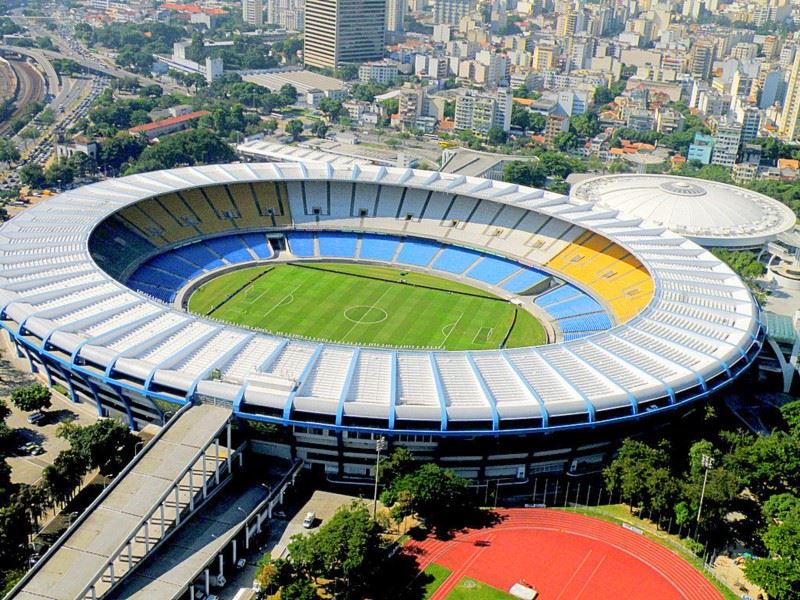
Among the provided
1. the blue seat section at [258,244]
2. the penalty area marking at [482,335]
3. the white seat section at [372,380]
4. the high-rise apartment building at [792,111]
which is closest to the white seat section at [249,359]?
the white seat section at [372,380]

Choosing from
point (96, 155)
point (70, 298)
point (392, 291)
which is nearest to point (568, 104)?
point (96, 155)

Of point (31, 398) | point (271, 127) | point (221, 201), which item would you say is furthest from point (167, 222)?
point (271, 127)

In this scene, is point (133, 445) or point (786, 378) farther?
point (786, 378)

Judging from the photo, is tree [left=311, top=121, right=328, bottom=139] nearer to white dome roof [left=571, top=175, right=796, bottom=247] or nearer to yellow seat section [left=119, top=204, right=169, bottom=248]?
white dome roof [left=571, top=175, right=796, bottom=247]

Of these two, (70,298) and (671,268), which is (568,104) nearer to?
(671,268)

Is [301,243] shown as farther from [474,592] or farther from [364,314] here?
[474,592]

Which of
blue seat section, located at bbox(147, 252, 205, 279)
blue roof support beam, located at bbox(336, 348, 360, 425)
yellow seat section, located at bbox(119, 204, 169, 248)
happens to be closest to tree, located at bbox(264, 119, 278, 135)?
yellow seat section, located at bbox(119, 204, 169, 248)

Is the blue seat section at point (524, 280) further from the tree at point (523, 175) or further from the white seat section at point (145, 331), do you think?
the tree at point (523, 175)
